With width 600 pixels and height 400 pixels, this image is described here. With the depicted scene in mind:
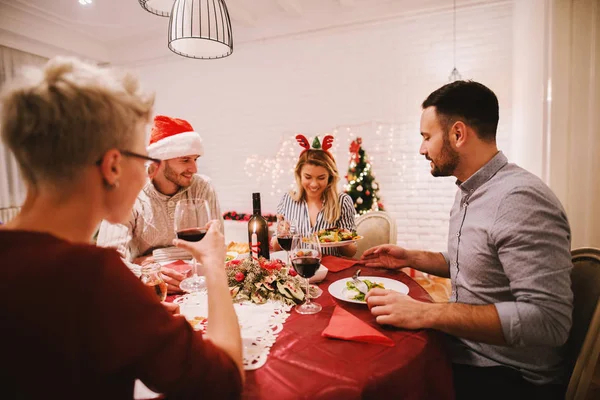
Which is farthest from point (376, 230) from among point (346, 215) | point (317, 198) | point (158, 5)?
point (158, 5)

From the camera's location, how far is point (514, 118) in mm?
4008

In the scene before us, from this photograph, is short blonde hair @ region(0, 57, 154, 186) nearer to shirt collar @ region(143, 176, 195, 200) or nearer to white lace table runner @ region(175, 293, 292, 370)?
white lace table runner @ region(175, 293, 292, 370)

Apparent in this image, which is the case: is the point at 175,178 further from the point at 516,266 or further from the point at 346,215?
the point at 516,266

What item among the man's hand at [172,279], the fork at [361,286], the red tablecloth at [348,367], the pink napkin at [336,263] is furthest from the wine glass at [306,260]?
the man's hand at [172,279]

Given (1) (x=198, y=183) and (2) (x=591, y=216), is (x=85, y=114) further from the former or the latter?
(2) (x=591, y=216)

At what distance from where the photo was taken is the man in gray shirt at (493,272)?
0.98m

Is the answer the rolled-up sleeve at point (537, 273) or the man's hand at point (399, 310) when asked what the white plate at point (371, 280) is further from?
the rolled-up sleeve at point (537, 273)

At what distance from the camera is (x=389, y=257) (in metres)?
1.61

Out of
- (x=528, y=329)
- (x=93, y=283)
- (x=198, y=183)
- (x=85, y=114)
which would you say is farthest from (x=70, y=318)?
(x=198, y=183)

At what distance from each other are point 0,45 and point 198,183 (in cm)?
468

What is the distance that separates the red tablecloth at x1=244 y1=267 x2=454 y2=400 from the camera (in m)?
0.74

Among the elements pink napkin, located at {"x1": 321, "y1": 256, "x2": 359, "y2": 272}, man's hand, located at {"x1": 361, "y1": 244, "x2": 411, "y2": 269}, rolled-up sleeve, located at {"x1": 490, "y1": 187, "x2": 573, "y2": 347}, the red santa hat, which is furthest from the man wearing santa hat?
rolled-up sleeve, located at {"x1": 490, "y1": 187, "x2": 573, "y2": 347}

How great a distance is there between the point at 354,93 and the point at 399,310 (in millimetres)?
4322

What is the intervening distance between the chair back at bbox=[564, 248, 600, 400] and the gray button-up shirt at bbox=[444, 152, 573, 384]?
0.22 ft
